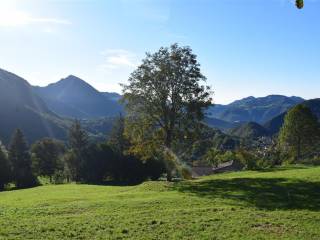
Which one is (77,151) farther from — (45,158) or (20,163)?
(45,158)

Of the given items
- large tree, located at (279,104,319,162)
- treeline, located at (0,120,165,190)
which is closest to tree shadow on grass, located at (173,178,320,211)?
large tree, located at (279,104,319,162)

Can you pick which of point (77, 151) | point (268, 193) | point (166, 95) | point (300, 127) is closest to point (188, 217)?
point (268, 193)

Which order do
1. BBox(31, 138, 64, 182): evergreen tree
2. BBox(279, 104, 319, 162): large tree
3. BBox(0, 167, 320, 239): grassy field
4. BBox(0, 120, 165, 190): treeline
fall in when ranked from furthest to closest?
BBox(31, 138, 64, 182): evergreen tree → BBox(0, 120, 165, 190): treeline → BBox(279, 104, 319, 162): large tree → BBox(0, 167, 320, 239): grassy field

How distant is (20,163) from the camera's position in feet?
357

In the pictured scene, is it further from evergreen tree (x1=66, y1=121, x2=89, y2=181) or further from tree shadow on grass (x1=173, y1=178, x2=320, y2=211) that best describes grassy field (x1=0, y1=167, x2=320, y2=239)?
evergreen tree (x1=66, y1=121, x2=89, y2=181)

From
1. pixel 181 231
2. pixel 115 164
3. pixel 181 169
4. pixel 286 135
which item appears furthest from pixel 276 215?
pixel 115 164

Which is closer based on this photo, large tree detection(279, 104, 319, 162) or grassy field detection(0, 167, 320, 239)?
grassy field detection(0, 167, 320, 239)

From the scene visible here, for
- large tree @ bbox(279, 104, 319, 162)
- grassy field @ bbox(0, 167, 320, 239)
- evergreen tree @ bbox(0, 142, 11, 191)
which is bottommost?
grassy field @ bbox(0, 167, 320, 239)

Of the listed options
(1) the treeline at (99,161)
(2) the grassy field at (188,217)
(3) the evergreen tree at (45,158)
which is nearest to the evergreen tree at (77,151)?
(1) the treeline at (99,161)

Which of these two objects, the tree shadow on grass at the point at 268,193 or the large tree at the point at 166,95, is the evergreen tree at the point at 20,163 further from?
the tree shadow on grass at the point at 268,193

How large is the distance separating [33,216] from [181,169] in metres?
46.9

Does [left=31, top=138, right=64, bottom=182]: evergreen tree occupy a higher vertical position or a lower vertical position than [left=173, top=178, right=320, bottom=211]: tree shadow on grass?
higher

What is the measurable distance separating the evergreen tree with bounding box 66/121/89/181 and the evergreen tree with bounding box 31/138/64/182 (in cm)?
1372

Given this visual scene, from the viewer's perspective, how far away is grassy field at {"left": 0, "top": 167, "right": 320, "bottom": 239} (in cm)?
2259
